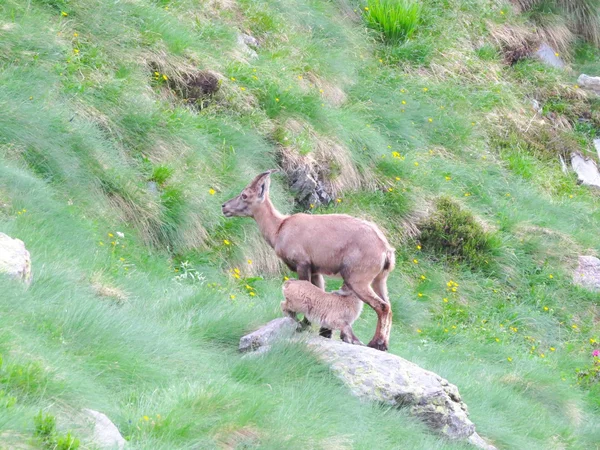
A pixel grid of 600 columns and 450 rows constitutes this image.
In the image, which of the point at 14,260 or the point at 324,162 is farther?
the point at 324,162

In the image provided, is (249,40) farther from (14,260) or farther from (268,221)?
(14,260)

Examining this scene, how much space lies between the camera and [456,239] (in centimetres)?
1403

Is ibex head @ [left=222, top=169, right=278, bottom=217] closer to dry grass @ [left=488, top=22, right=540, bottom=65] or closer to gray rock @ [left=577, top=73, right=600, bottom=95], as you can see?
dry grass @ [left=488, top=22, right=540, bottom=65]

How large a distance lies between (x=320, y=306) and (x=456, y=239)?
6.14 m

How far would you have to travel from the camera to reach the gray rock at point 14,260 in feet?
23.2

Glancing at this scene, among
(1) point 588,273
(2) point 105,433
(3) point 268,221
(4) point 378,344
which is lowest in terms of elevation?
(1) point 588,273

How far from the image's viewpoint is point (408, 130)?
51.8 ft

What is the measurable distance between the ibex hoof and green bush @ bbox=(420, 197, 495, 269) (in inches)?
212

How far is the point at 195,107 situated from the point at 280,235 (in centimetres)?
426

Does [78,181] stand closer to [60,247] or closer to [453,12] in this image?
[60,247]

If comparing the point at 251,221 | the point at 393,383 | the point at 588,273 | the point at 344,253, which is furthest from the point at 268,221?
the point at 588,273

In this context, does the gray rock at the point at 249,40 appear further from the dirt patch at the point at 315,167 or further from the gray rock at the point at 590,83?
the gray rock at the point at 590,83

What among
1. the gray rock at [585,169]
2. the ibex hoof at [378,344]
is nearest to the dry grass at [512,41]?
the gray rock at [585,169]

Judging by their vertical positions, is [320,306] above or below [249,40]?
above
